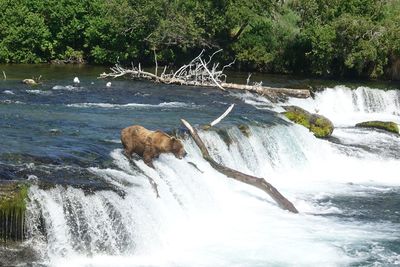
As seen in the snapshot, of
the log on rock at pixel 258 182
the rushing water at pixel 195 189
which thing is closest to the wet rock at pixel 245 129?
the rushing water at pixel 195 189

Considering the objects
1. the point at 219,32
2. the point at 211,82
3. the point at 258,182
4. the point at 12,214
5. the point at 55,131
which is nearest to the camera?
the point at 12,214

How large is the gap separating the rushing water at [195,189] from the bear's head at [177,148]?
0.21 m

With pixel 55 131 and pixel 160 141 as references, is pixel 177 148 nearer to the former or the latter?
pixel 160 141

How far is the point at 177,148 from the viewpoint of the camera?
16359 mm

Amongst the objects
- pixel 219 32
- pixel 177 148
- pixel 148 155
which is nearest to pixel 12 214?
pixel 148 155

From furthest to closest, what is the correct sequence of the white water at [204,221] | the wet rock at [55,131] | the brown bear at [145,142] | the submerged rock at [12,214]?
the wet rock at [55,131]
the brown bear at [145,142]
the white water at [204,221]
the submerged rock at [12,214]

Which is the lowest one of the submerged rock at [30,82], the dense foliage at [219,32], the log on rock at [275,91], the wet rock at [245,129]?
the wet rock at [245,129]

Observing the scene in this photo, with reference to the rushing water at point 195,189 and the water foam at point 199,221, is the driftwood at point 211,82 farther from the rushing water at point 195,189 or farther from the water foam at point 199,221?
the water foam at point 199,221

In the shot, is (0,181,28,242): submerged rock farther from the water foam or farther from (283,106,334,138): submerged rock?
(283,106,334,138): submerged rock

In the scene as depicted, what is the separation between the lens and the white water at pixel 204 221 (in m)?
12.6

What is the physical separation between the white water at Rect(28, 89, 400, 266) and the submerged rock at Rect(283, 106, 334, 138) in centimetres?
388

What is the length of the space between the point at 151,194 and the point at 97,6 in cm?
2919

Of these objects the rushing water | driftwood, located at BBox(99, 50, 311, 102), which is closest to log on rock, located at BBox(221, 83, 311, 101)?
driftwood, located at BBox(99, 50, 311, 102)

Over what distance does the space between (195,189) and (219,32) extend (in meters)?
24.4
